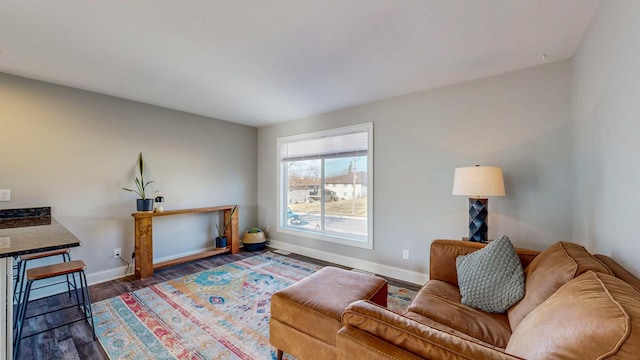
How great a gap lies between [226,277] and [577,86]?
4.08m

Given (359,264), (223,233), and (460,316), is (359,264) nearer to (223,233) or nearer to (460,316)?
(460,316)

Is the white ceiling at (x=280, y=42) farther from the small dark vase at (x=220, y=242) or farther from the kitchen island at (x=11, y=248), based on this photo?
the small dark vase at (x=220, y=242)

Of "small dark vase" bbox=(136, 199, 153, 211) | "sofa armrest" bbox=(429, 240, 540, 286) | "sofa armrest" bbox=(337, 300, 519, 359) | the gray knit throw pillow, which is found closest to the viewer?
"sofa armrest" bbox=(337, 300, 519, 359)

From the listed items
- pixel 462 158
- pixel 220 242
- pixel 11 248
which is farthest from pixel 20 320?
pixel 462 158

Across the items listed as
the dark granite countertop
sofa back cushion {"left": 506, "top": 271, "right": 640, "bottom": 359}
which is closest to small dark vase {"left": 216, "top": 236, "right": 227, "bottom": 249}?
the dark granite countertop

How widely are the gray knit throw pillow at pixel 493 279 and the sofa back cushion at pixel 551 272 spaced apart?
5cm

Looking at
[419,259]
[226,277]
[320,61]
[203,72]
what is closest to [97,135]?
[203,72]

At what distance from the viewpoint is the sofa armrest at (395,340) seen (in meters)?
0.81

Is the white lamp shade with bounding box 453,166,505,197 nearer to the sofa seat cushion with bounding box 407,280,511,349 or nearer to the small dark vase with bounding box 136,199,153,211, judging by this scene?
the sofa seat cushion with bounding box 407,280,511,349

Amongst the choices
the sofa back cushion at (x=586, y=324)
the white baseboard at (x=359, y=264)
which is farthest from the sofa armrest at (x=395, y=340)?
the white baseboard at (x=359, y=264)

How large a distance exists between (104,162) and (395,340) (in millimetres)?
3852

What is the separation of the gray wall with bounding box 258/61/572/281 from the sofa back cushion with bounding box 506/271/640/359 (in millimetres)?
1660

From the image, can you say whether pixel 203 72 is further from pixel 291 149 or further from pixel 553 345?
pixel 553 345

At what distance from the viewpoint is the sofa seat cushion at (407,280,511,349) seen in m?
1.40
